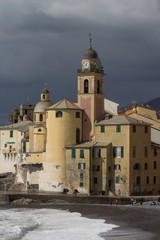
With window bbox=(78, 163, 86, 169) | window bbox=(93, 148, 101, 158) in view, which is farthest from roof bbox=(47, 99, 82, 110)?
window bbox=(78, 163, 86, 169)

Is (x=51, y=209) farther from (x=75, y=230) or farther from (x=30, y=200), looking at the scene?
(x=75, y=230)

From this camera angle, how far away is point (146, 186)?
2677 inches

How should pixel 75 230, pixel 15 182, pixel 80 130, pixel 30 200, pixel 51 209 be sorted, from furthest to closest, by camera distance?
pixel 15 182
pixel 80 130
pixel 30 200
pixel 51 209
pixel 75 230

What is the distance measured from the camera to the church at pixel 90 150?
66312 mm

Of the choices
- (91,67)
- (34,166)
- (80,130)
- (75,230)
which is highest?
(91,67)

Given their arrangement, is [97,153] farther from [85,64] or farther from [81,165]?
[85,64]

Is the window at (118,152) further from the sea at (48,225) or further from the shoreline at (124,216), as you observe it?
the sea at (48,225)

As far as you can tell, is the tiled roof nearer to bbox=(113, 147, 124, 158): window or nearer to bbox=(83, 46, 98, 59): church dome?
bbox=(113, 147, 124, 158): window

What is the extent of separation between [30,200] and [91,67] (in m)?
18.7

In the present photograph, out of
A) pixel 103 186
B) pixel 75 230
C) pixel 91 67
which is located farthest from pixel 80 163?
pixel 75 230

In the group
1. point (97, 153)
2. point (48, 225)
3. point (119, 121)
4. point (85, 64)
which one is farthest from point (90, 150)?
point (48, 225)

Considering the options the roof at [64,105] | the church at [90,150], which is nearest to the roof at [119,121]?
the church at [90,150]

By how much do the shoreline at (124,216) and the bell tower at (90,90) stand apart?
11.6 m

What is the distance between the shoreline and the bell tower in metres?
11.6
